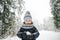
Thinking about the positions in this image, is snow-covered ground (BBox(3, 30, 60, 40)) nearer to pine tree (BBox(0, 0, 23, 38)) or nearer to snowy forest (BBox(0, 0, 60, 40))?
snowy forest (BBox(0, 0, 60, 40))

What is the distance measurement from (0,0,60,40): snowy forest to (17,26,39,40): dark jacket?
0.13 feet

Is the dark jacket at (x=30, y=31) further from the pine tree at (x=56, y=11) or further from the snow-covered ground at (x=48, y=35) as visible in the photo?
the pine tree at (x=56, y=11)

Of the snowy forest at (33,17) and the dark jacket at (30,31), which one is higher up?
the snowy forest at (33,17)

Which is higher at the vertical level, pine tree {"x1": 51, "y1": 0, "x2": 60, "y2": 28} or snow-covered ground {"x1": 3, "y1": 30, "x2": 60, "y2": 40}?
pine tree {"x1": 51, "y1": 0, "x2": 60, "y2": 28}

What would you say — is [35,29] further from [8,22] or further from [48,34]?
[8,22]

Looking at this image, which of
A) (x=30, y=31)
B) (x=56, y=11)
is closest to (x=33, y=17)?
(x=30, y=31)

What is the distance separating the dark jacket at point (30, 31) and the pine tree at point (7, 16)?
11 centimetres

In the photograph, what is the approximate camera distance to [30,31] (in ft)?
5.32

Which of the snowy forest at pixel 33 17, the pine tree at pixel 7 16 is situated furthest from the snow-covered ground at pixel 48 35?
the pine tree at pixel 7 16

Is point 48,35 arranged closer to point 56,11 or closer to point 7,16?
point 56,11

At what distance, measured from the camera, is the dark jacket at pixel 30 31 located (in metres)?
1.61

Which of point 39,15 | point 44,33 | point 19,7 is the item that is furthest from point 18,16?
point 44,33

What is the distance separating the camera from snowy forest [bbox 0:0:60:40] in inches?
64.5

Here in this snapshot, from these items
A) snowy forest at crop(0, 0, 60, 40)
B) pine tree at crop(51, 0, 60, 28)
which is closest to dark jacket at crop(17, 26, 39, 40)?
snowy forest at crop(0, 0, 60, 40)
